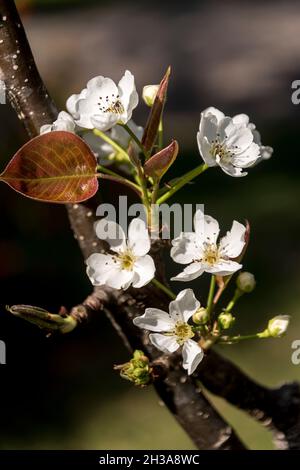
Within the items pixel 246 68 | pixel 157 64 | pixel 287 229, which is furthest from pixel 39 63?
pixel 287 229

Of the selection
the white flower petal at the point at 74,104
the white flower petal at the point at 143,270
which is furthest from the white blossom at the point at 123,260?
the white flower petal at the point at 74,104

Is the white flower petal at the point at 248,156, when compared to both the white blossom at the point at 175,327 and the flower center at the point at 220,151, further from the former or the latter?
the white blossom at the point at 175,327

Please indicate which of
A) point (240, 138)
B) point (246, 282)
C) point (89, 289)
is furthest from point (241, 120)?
point (89, 289)

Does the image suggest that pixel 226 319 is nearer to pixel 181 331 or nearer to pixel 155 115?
pixel 181 331

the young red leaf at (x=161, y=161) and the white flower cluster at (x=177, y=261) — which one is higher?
the young red leaf at (x=161, y=161)

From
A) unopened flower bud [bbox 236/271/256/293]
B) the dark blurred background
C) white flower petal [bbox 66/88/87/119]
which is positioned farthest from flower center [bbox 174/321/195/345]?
the dark blurred background

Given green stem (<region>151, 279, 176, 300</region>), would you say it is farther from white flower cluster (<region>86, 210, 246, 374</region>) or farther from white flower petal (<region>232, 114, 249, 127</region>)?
white flower petal (<region>232, 114, 249, 127</region>)

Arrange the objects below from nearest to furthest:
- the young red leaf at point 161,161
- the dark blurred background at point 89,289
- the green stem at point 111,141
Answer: the young red leaf at point 161,161
the green stem at point 111,141
the dark blurred background at point 89,289
